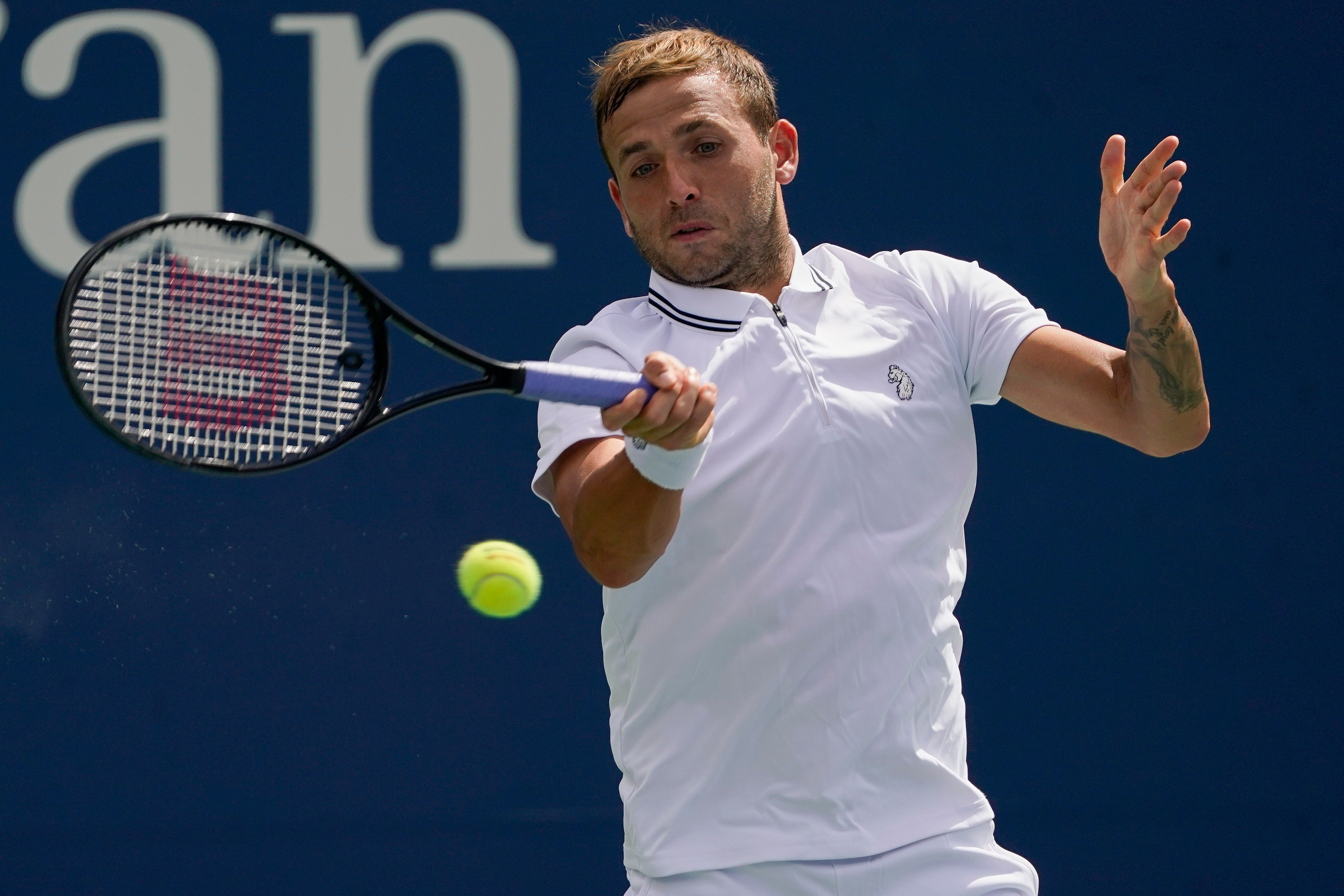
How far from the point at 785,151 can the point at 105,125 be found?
1936 mm

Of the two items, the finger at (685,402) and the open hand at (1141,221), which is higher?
the open hand at (1141,221)

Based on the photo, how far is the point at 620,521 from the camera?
2020mm

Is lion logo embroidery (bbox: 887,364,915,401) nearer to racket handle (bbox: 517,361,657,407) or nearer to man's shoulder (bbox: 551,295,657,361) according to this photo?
man's shoulder (bbox: 551,295,657,361)

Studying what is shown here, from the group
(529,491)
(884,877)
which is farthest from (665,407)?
(529,491)

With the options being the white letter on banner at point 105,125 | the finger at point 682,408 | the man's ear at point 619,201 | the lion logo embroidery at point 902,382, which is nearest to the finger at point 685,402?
the finger at point 682,408

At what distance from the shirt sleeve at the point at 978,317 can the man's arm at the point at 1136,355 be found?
0.02 metres

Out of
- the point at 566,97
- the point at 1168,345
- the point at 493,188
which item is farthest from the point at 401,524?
the point at 1168,345

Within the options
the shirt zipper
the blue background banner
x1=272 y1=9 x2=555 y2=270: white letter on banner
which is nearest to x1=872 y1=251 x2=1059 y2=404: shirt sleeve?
the shirt zipper

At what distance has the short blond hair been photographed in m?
2.50

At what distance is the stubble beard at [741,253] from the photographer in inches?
95.7

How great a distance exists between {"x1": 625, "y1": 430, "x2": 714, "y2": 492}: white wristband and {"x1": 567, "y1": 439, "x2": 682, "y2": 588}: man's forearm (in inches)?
0.7

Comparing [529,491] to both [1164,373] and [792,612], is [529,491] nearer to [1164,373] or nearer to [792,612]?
[792,612]

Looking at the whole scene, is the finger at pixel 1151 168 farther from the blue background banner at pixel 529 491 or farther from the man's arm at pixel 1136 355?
the blue background banner at pixel 529 491

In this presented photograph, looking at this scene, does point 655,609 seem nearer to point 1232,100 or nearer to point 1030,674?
point 1030,674
